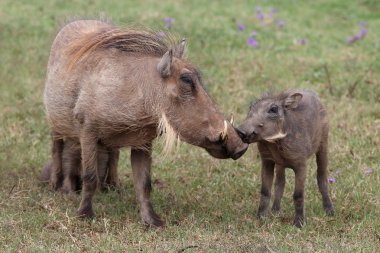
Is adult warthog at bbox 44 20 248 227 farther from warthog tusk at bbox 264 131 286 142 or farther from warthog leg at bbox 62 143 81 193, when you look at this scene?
warthog leg at bbox 62 143 81 193

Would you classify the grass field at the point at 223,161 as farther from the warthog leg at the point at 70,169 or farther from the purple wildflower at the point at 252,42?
the warthog leg at the point at 70,169

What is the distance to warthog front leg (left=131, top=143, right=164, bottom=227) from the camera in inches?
223

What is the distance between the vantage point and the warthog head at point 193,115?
5.23 m

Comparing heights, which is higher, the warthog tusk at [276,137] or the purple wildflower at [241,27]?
the warthog tusk at [276,137]

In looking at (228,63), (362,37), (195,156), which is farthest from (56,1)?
(195,156)

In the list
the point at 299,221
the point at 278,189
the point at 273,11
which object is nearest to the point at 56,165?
the point at 278,189

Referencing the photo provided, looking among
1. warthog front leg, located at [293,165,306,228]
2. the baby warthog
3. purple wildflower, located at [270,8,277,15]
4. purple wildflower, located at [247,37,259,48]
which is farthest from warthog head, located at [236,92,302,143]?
purple wildflower, located at [270,8,277,15]

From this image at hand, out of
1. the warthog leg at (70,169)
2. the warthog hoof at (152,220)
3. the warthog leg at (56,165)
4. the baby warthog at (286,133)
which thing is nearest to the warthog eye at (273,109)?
the baby warthog at (286,133)

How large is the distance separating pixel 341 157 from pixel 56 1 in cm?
608

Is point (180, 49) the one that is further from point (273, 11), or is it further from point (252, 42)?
point (273, 11)

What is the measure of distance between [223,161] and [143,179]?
140cm

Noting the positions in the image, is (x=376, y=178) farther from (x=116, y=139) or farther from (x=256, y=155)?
(x=116, y=139)

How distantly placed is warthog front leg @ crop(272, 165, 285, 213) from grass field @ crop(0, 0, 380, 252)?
0.37 ft

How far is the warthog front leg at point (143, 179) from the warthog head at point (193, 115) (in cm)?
47
